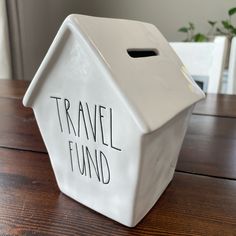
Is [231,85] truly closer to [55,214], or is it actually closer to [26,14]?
[55,214]

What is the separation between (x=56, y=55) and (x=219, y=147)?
0.38m

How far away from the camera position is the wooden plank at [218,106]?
795 mm

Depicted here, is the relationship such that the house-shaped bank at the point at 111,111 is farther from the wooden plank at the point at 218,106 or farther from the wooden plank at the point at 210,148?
the wooden plank at the point at 218,106

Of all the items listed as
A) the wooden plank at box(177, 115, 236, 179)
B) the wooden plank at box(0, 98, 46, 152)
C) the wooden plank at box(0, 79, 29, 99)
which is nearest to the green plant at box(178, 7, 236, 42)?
the wooden plank at box(0, 79, 29, 99)

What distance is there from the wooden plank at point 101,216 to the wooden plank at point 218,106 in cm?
40

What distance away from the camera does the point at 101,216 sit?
1.10 feet

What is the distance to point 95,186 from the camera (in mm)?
331

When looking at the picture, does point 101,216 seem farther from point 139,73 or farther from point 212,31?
point 212,31

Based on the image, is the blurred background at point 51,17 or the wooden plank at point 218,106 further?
the blurred background at point 51,17

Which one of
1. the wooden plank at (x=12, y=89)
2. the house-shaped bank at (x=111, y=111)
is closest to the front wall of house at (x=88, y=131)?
the house-shaped bank at (x=111, y=111)

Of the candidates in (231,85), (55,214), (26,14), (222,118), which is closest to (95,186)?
(55,214)

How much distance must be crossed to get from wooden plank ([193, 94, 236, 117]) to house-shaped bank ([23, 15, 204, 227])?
18.3 inches

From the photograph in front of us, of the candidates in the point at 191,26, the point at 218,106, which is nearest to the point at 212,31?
the point at 191,26

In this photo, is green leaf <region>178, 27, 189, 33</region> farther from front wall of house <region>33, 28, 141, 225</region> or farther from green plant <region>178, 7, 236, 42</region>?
front wall of house <region>33, 28, 141, 225</region>
